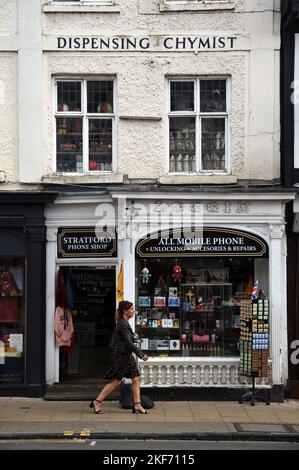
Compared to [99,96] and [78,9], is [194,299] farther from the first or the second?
[78,9]

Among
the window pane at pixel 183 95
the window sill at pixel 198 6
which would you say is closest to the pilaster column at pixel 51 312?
the window pane at pixel 183 95

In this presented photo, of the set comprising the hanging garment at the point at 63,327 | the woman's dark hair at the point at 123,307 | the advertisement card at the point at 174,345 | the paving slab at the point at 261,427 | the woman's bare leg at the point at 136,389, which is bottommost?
the paving slab at the point at 261,427

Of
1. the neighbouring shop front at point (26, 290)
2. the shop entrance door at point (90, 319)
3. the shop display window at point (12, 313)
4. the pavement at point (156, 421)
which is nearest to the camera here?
the pavement at point (156, 421)

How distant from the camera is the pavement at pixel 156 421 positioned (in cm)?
1043

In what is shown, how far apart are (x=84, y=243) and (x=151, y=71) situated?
3.45 m

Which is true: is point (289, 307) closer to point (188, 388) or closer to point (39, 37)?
point (188, 388)

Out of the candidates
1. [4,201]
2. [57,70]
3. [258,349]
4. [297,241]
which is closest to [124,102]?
[57,70]

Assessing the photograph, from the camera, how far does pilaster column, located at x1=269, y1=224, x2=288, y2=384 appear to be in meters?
13.0

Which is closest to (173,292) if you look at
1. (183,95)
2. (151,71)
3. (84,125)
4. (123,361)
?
(123,361)

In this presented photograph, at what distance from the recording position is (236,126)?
13.6 metres

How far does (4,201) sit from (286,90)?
560cm

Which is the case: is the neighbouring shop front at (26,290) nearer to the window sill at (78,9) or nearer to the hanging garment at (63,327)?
the hanging garment at (63,327)

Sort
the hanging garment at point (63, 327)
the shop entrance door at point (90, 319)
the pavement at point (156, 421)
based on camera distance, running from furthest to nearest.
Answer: the shop entrance door at point (90, 319), the hanging garment at point (63, 327), the pavement at point (156, 421)

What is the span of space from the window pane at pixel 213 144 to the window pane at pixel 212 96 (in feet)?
0.69
